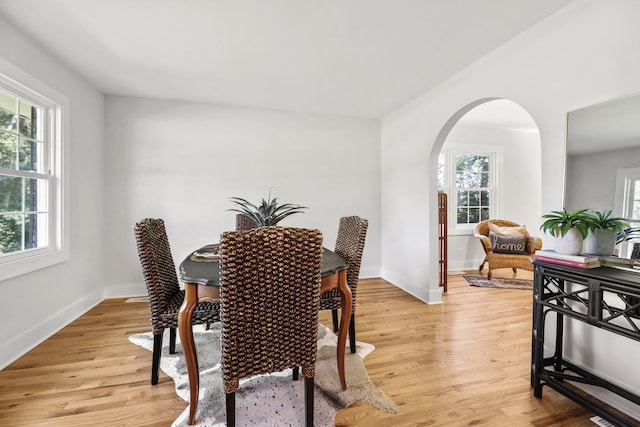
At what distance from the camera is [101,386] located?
5.85 feet

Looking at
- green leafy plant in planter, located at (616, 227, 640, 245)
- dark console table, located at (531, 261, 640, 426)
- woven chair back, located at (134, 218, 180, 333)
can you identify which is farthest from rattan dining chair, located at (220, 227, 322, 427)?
green leafy plant in planter, located at (616, 227, 640, 245)

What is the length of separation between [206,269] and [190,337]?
0.36 metres

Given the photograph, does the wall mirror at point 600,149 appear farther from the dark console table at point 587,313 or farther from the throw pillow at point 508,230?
the throw pillow at point 508,230

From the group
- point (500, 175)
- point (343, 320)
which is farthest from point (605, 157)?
point (500, 175)

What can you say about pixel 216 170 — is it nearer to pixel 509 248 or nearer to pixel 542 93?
pixel 542 93

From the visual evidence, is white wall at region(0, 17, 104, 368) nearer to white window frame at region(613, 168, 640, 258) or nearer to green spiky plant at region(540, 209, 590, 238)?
green spiky plant at region(540, 209, 590, 238)

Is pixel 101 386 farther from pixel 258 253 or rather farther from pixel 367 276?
pixel 367 276

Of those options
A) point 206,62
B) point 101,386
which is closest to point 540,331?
point 101,386

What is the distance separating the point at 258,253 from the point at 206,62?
2.25 metres

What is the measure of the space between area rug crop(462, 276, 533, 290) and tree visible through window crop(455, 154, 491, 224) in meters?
1.21

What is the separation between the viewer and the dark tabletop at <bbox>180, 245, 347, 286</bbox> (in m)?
1.45

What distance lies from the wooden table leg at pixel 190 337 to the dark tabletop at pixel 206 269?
6 cm

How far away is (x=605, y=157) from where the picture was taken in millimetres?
1629

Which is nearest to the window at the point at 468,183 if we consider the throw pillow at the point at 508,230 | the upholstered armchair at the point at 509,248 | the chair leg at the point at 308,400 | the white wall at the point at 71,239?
the throw pillow at the point at 508,230
